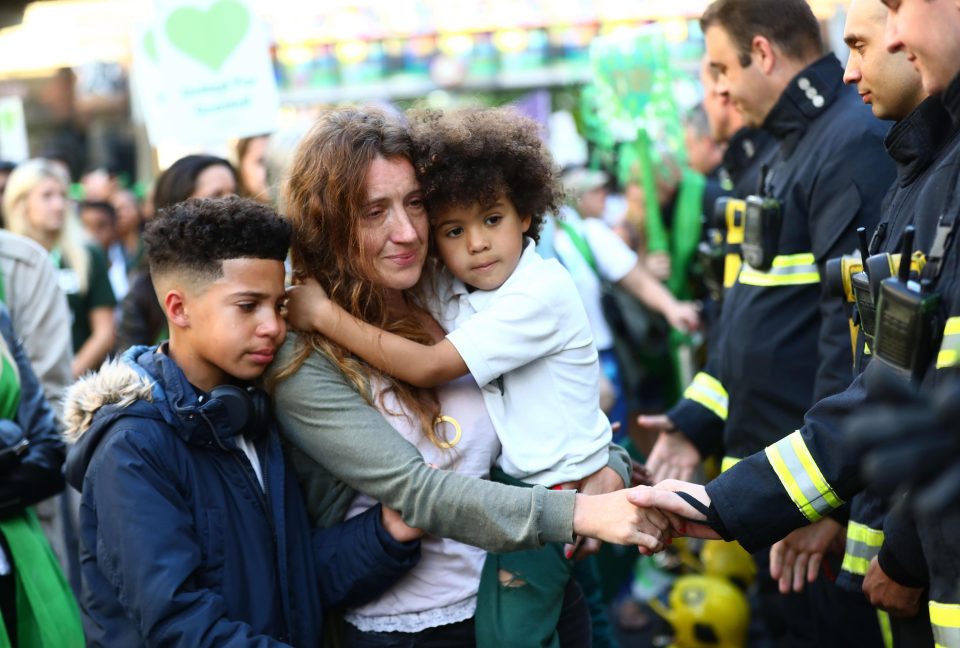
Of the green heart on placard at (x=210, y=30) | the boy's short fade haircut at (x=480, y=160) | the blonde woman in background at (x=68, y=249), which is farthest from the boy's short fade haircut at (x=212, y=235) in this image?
the blonde woman in background at (x=68, y=249)

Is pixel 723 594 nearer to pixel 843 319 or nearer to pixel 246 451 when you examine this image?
pixel 843 319

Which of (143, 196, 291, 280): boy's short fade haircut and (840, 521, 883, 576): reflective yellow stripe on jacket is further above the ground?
(143, 196, 291, 280): boy's short fade haircut

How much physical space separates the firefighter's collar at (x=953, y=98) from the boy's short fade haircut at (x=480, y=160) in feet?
3.52

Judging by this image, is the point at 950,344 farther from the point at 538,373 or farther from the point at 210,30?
the point at 210,30

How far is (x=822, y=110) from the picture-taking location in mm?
3848

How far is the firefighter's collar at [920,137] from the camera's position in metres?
2.56

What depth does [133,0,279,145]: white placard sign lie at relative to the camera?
5.31 meters

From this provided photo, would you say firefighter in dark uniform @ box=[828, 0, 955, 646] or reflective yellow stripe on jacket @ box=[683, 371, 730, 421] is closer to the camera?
firefighter in dark uniform @ box=[828, 0, 955, 646]

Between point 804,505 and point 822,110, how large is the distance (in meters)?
1.65

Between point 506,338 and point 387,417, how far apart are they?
352mm

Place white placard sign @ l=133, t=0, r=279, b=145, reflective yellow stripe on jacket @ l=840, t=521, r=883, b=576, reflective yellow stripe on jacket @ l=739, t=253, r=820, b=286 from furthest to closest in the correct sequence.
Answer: white placard sign @ l=133, t=0, r=279, b=145 < reflective yellow stripe on jacket @ l=739, t=253, r=820, b=286 < reflective yellow stripe on jacket @ l=840, t=521, r=883, b=576

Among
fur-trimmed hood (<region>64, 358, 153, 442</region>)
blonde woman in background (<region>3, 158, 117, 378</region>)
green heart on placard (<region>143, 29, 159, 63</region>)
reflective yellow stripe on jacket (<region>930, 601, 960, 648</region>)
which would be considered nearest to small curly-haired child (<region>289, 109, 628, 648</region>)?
fur-trimmed hood (<region>64, 358, 153, 442</region>)

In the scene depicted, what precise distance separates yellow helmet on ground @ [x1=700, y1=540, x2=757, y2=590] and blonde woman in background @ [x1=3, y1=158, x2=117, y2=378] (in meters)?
3.57

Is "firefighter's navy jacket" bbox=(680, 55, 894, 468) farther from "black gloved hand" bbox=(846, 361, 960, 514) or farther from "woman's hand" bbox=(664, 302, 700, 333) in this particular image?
"woman's hand" bbox=(664, 302, 700, 333)
